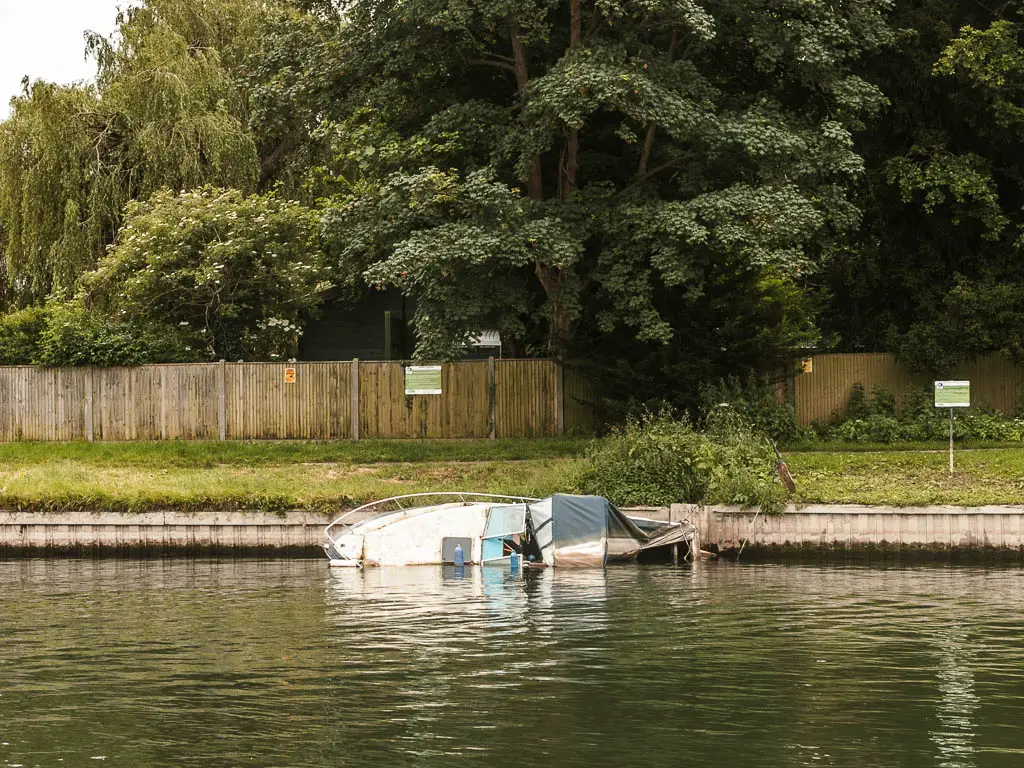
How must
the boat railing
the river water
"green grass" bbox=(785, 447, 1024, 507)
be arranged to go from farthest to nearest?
"green grass" bbox=(785, 447, 1024, 507) → the boat railing → the river water

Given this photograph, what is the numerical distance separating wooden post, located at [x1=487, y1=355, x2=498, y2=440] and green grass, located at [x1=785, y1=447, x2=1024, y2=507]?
304 inches

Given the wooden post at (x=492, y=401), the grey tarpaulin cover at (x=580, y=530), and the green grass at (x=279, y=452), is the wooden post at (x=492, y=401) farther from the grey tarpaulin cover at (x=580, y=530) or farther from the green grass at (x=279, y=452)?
the grey tarpaulin cover at (x=580, y=530)

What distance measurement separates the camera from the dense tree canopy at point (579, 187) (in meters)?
30.0

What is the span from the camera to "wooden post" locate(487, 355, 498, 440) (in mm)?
35406

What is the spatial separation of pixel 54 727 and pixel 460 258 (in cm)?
1756

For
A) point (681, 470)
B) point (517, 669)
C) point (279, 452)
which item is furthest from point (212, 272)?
point (517, 669)

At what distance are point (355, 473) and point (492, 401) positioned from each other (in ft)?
18.0

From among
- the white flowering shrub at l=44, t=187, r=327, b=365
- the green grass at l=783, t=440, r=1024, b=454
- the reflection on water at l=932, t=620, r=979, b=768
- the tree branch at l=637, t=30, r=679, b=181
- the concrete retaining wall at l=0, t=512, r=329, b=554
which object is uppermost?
the tree branch at l=637, t=30, r=679, b=181

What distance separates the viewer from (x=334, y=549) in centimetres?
2477

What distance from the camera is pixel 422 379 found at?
3466 cm

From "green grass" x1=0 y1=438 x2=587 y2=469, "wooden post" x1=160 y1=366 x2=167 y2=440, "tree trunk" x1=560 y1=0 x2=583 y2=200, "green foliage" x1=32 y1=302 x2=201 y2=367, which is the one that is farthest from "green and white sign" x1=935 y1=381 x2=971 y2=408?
"green foliage" x1=32 y1=302 x2=201 y2=367

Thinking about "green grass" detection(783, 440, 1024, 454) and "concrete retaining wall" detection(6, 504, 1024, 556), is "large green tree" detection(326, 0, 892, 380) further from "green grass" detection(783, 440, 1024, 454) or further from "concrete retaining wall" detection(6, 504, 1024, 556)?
"concrete retaining wall" detection(6, 504, 1024, 556)

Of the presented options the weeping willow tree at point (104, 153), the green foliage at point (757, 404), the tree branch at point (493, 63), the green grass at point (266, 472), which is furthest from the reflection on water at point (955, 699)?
the weeping willow tree at point (104, 153)

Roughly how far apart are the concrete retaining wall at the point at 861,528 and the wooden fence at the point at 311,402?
996 centimetres
